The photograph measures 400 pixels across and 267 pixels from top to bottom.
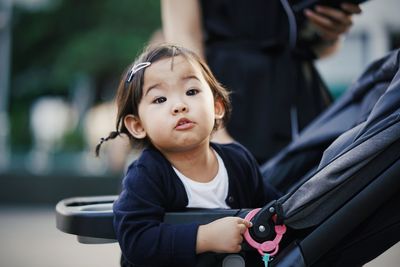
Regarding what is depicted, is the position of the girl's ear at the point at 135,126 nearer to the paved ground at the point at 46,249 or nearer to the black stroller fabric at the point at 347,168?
the black stroller fabric at the point at 347,168

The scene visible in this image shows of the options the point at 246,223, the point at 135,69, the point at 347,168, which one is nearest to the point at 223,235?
the point at 246,223

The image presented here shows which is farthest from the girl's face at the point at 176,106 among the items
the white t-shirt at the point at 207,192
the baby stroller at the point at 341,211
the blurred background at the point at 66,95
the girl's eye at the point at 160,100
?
the blurred background at the point at 66,95

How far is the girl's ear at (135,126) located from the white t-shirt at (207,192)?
15 cm

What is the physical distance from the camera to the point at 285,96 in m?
2.50

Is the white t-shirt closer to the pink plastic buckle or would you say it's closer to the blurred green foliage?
the pink plastic buckle

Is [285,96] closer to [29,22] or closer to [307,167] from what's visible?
[307,167]

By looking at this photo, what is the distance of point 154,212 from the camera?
63.0 inches

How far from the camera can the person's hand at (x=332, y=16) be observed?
2307mm

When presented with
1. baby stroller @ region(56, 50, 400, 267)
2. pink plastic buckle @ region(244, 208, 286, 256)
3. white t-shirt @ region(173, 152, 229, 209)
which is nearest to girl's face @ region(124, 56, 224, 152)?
white t-shirt @ region(173, 152, 229, 209)

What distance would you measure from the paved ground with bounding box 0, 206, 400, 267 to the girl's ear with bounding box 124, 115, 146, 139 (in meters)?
3.15

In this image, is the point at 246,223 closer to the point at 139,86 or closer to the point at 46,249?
the point at 139,86

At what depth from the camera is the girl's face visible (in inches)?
66.9

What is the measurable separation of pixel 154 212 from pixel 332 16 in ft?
3.67

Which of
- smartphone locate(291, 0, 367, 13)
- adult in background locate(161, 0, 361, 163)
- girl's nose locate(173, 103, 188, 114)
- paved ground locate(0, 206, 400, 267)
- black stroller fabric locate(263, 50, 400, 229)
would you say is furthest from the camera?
paved ground locate(0, 206, 400, 267)
